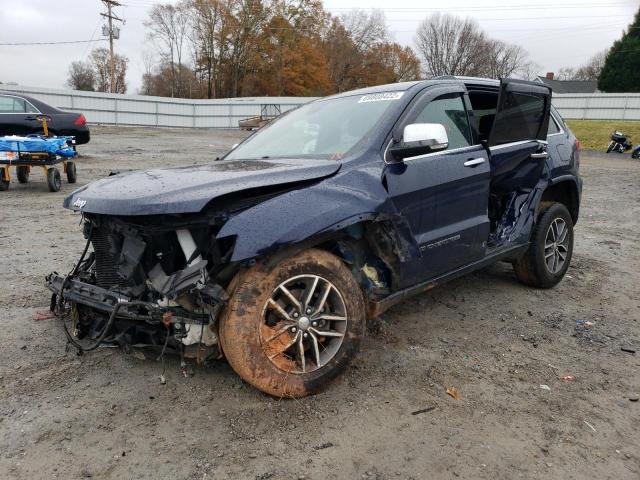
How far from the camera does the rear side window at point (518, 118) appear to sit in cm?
407

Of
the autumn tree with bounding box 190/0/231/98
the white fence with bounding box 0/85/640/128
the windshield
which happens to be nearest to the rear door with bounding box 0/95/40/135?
the windshield

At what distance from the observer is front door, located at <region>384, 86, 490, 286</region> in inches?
130

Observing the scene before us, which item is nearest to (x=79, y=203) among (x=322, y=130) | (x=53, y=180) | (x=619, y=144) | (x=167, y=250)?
(x=167, y=250)

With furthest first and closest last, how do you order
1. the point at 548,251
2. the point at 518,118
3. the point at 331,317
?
1. the point at 548,251
2. the point at 518,118
3. the point at 331,317

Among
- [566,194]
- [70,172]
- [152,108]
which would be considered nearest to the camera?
[566,194]

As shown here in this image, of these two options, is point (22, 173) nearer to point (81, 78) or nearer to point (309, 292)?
point (309, 292)

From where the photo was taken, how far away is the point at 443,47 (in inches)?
2638

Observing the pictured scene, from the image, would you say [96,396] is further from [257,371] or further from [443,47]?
[443,47]

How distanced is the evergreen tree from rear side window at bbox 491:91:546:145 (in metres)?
48.6

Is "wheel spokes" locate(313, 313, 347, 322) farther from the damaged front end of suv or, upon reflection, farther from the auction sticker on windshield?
the auction sticker on windshield

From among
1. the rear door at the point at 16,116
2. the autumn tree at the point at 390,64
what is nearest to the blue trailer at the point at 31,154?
the rear door at the point at 16,116

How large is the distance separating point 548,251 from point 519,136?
1220 mm

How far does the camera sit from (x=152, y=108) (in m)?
Answer: 35.8

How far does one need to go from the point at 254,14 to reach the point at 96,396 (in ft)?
176
